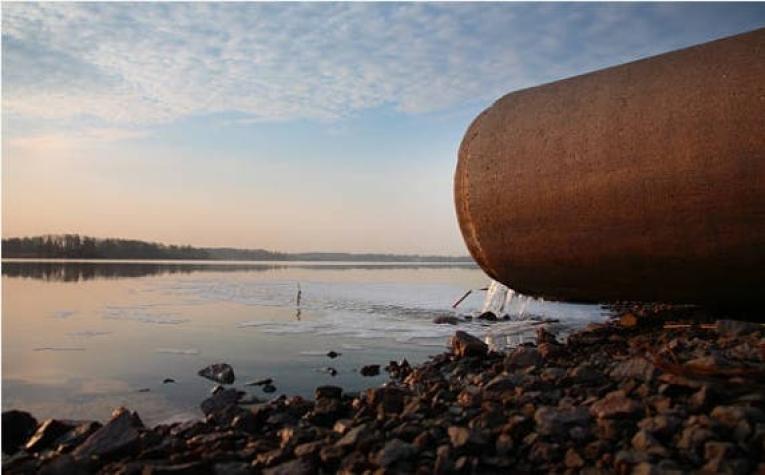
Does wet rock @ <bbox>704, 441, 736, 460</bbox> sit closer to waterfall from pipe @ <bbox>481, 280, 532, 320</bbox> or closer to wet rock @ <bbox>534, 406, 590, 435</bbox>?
wet rock @ <bbox>534, 406, 590, 435</bbox>

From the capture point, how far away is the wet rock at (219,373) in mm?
6060

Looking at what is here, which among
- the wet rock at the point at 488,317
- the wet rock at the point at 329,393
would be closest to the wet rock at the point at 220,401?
the wet rock at the point at 329,393

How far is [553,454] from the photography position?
3.12 metres

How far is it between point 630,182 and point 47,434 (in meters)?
4.39

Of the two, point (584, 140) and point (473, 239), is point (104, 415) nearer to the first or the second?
point (473, 239)

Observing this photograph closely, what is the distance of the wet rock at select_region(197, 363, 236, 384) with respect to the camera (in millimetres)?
6060

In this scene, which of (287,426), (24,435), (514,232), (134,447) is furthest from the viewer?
(514,232)

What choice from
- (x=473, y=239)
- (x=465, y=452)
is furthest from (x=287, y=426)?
(x=473, y=239)

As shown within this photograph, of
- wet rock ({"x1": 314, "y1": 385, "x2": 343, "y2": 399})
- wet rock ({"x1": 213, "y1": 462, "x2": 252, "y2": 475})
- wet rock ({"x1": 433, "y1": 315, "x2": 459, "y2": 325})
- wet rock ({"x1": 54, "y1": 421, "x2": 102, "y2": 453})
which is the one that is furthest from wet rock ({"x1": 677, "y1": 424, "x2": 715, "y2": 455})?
wet rock ({"x1": 433, "y1": 315, "x2": 459, "y2": 325})

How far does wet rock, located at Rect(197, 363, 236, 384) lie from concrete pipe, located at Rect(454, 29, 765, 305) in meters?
2.59

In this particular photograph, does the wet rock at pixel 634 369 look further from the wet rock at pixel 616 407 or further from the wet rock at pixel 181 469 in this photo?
the wet rock at pixel 181 469

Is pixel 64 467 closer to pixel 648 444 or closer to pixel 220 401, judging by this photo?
pixel 220 401

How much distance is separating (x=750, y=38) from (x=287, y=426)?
4173 mm

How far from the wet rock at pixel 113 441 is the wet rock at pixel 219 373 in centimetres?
195
